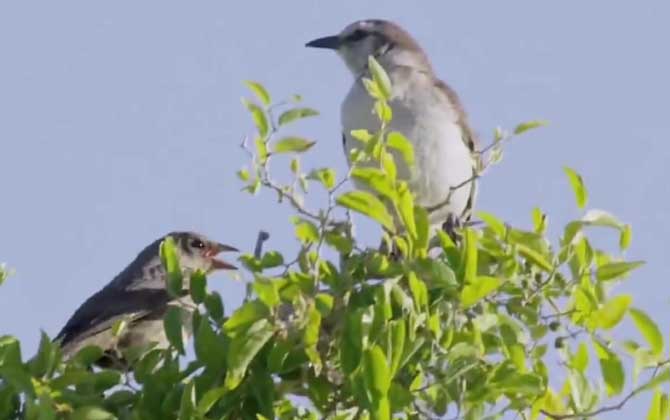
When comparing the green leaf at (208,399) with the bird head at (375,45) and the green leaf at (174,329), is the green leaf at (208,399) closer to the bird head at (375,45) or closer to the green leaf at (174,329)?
the green leaf at (174,329)

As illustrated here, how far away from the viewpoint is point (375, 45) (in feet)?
38.6

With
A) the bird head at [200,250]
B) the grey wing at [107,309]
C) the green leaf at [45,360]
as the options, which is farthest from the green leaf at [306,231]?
the bird head at [200,250]

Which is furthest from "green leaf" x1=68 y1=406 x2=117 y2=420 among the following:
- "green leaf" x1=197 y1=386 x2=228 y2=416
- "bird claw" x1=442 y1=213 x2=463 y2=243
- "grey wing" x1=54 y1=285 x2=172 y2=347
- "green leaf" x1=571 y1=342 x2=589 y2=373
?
"grey wing" x1=54 y1=285 x2=172 y2=347

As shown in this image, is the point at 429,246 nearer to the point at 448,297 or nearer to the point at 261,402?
the point at 448,297

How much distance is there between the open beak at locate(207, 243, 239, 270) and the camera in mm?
11406

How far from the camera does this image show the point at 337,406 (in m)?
6.14

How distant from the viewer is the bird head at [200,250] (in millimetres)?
11383

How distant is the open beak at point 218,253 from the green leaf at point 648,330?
215 inches

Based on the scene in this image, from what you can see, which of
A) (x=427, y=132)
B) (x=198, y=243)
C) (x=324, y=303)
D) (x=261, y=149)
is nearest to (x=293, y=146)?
(x=261, y=149)

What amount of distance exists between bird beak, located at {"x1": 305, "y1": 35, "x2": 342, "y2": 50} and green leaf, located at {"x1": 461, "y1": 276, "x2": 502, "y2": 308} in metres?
6.14

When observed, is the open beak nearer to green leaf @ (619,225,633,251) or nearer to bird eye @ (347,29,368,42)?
bird eye @ (347,29,368,42)

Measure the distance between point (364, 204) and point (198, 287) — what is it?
73cm

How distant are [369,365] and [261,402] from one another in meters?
0.58

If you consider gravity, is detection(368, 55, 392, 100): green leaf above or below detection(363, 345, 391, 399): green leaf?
above
